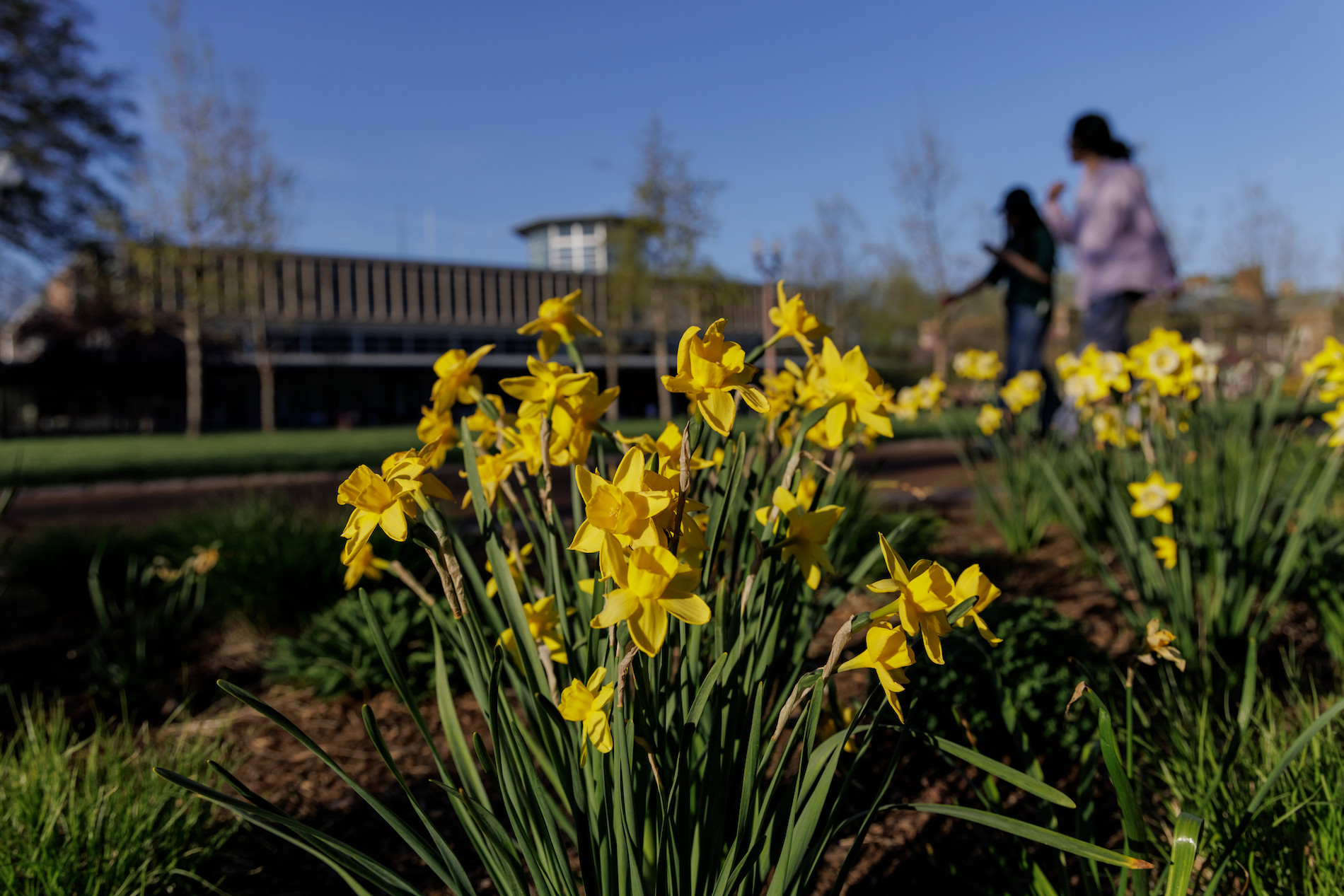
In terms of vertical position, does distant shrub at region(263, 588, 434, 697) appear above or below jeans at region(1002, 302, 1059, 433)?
below

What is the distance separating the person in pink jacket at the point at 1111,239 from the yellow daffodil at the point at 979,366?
65 centimetres

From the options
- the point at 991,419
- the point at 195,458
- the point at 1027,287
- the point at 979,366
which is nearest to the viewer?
the point at 991,419

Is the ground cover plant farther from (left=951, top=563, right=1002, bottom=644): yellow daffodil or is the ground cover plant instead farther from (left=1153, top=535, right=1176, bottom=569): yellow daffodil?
(left=1153, top=535, right=1176, bottom=569): yellow daffodil

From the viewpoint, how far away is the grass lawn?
902 centimetres

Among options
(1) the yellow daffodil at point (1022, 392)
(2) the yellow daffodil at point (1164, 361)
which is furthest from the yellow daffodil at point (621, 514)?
(1) the yellow daffodil at point (1022, 392)

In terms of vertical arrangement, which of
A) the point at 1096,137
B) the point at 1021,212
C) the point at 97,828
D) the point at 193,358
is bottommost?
the point at 97,828

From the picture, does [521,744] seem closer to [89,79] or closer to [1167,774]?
[1167,774]

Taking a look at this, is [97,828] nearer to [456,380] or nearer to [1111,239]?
[456,380]

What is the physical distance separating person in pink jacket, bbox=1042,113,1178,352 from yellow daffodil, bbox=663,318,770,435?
4.65m

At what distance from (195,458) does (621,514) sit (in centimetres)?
1222

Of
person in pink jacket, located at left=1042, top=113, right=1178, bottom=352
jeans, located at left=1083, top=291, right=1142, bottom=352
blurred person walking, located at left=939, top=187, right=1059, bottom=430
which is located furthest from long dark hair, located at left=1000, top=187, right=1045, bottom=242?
jeans, located at left=1083, top=291, right=1142, bottom=352

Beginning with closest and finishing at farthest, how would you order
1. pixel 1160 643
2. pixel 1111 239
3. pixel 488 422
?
pixel 1160 643
pixel 488 422
pixel 1111 239

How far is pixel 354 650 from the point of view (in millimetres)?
2344

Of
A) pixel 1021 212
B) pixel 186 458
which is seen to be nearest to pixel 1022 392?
pixel 1021 212
